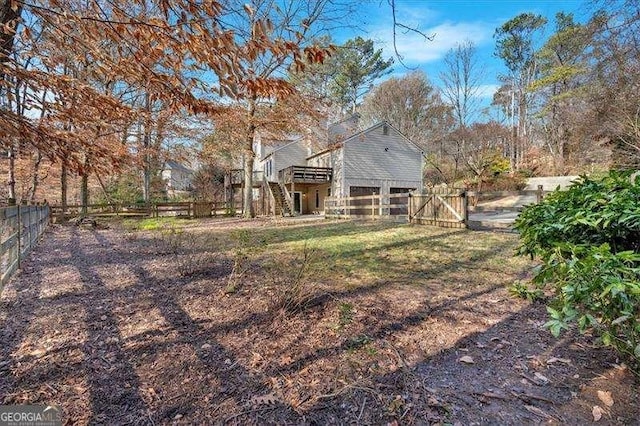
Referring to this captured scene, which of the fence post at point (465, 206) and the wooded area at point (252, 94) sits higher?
the wooded area at point (252, 94)

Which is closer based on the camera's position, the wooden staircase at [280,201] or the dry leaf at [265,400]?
the dry leaf at [265,400]

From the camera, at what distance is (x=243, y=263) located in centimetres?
Answer: 552

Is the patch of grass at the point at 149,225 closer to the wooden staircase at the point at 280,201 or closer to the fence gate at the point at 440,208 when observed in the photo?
the wooden staircase at the point at 280,201

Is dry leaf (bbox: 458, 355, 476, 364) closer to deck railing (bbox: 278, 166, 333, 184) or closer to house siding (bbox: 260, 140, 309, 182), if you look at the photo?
deck railing (bbox: 278, 166, 333, 184)

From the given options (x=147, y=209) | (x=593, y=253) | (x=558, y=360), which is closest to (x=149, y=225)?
(x=147, y=209)

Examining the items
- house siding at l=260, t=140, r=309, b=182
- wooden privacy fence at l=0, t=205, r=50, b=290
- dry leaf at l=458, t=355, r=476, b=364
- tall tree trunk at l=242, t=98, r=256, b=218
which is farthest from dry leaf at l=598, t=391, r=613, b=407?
house siding at l=260, t=140, r=309, b=182

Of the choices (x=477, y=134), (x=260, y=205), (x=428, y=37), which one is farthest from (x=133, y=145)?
(x=477, y=134)

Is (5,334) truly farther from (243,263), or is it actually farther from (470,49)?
(470,49)

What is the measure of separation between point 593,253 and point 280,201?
791 inches

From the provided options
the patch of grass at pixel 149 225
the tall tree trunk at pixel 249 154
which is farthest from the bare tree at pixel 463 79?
the patch of grass at pixel 149 225

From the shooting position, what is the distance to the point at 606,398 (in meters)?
2.04

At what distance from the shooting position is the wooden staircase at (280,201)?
21202mm

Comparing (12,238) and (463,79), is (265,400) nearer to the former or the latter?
(12,238)

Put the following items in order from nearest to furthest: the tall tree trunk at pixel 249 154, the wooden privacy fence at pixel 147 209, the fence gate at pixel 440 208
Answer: the fence gate at pixel 440 208 < the tall tree trunk at pixel 249 154 < the wooden privacy fence at pixel 147 209
